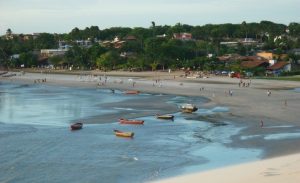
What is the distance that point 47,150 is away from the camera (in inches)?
1175

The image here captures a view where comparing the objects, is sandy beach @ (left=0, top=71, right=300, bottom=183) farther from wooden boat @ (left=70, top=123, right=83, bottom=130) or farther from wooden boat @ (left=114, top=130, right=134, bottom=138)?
wooden boat @ (left=70, top=123, right=83, bottom=130)

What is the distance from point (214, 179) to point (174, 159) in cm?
488

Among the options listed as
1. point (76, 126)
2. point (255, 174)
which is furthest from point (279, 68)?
point (255, 174)

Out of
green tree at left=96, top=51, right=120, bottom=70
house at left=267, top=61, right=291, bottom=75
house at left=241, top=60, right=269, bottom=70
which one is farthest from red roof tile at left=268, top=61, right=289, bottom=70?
green tree at left=96, top=51, right=120, bottom=70

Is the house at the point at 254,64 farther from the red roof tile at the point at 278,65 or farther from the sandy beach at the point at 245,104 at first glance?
the sandy beach at the point at 245,104

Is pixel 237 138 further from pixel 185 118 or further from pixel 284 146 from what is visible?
pixel 185 118

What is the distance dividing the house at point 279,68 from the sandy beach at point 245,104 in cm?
823

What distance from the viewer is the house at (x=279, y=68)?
245 ft

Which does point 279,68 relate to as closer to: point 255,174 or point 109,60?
point 109,60

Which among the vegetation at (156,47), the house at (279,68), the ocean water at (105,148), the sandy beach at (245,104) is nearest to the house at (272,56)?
the vegetation at (156,47)

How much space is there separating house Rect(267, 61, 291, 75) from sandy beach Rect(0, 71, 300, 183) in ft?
27.0

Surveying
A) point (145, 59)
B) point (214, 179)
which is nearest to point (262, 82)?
point (145, 59)

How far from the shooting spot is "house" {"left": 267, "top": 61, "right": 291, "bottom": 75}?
74.6m

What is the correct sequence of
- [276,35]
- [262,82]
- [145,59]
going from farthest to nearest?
[276,35] < [145,59] < [262,82]
